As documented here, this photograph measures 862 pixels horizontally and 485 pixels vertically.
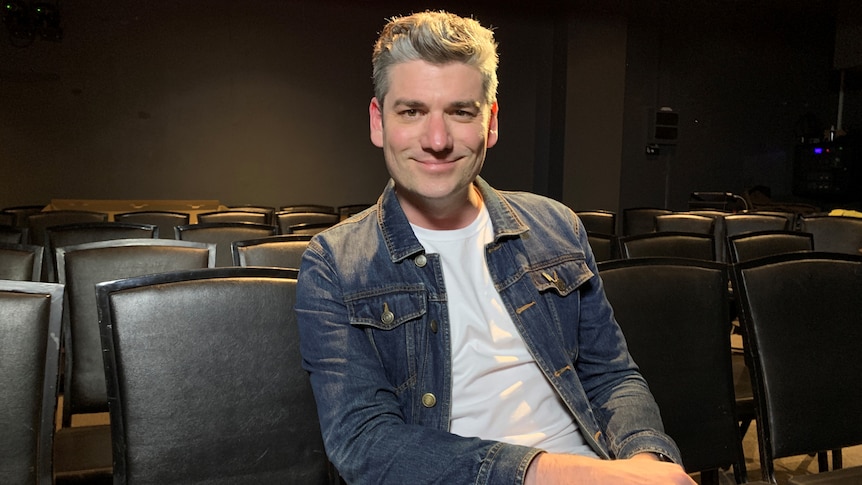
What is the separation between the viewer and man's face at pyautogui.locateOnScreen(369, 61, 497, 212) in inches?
47.8

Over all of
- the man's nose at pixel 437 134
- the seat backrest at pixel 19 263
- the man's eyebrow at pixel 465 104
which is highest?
the man's eyebrow at pixel 465 104

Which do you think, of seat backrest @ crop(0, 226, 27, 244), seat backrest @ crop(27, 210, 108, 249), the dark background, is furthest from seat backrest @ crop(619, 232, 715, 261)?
the dark background

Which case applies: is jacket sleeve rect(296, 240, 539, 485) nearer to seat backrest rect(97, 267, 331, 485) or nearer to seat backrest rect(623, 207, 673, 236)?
seat backrest rect(97, 267, 331, 485)

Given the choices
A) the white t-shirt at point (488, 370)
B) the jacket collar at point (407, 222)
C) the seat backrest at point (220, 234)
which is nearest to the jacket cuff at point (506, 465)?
the white t-shirt at point (488, 370)

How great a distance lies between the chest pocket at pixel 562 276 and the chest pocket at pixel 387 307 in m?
0.24

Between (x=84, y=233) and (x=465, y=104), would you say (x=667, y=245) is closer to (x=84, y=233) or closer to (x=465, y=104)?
(x=465, y=104)

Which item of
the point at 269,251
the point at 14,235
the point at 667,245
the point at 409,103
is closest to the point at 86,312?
the point at 269,251

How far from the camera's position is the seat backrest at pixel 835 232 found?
4051 millimetres

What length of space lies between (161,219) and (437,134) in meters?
3.63

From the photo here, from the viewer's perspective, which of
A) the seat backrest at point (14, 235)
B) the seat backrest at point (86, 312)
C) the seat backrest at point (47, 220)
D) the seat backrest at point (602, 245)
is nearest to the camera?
the seat backrest at point (86, 312)

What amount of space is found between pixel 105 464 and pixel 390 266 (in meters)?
0.99

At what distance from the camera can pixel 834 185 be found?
9711 mm

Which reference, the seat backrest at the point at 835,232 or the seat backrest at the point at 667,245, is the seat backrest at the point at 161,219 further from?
the seat backrest at the point at 835,232

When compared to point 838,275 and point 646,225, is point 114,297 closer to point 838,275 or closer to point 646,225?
point 838,275
